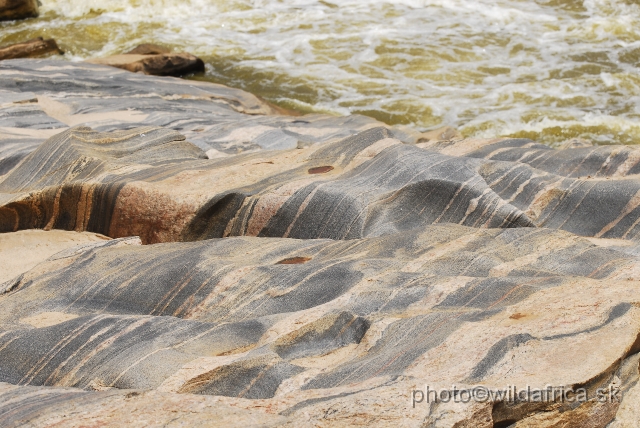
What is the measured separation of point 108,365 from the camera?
3555 millimetres

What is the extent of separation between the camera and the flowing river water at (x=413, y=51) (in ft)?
37.4

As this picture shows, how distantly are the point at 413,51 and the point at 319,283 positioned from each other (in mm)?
10203

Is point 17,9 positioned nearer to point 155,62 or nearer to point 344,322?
point 155,62

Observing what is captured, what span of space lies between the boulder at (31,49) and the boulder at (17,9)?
8.92 ft

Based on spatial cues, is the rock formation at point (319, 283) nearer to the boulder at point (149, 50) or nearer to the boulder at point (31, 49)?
the boulder at point (149, 50)

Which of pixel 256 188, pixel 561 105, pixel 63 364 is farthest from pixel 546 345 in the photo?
pixel 561 105

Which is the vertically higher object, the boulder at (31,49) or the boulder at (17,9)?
the boulder at (17,9)

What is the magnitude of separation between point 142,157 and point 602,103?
7.79 metres

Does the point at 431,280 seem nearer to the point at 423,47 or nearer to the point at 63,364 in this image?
the point at 63,364

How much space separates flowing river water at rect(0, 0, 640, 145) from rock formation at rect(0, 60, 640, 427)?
4.54 meters

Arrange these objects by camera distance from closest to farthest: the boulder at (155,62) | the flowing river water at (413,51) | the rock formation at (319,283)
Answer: the rock formation at (319,283) → the flowing river water at (413,51) → the boulder at (155,62)

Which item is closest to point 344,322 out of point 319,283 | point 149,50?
point 319,283

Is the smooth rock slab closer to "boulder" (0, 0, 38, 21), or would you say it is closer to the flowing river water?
the flowing river water

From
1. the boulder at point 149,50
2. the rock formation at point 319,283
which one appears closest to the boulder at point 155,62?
the boulder at point 149,50
